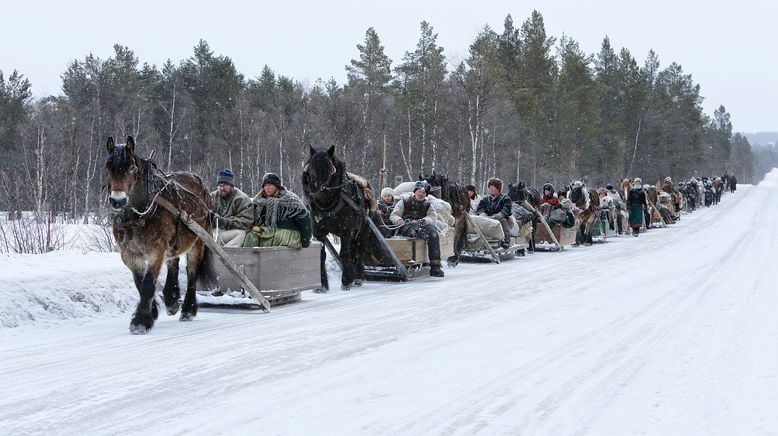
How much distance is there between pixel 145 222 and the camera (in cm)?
777

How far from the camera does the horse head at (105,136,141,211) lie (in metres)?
7.00

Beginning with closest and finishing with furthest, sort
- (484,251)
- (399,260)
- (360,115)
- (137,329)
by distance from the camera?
(137,329), (399,260), (484,251), (360,115)

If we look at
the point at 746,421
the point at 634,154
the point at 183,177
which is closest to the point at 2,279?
the point at 183,177

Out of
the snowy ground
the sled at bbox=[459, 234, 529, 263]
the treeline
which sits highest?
the treeline

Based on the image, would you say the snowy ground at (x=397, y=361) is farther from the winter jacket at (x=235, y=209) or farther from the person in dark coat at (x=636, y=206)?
the person in dark coat at (x=636, y=206)

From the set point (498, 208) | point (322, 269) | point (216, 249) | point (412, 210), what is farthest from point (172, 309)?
point (498, 208)

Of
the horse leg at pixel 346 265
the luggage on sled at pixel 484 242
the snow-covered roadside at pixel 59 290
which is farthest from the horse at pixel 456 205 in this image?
the snow-covered roadside at pixel 59 290

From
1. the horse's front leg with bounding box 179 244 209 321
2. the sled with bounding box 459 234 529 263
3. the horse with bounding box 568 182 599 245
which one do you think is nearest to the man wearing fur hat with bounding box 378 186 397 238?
the sled with bounding box 459 234 529 263

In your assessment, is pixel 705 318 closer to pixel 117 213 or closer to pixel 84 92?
pixel 117 213

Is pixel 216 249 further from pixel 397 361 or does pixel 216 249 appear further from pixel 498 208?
pixel 498 208

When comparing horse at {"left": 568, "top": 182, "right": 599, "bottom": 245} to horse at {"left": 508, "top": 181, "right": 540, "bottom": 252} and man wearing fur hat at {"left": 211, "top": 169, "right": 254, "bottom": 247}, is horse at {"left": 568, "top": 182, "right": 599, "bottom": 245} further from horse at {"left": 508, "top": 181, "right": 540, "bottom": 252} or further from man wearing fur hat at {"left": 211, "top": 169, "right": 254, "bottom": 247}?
man wearing fur hat at {"left": 211, "top": 169, "right": 254, "bottom": 247}

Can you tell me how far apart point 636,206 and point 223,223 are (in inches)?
758

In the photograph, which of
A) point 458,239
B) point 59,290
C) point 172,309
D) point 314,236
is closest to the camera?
point 59,290

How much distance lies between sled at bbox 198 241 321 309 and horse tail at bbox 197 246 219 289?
13 cm
